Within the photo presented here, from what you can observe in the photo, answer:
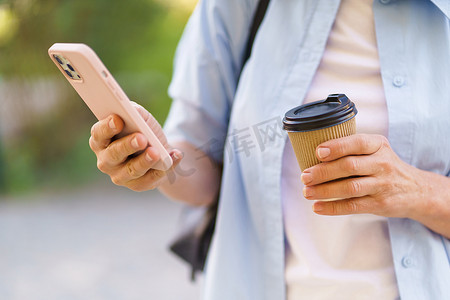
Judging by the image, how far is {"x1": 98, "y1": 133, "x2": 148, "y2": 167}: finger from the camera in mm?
868

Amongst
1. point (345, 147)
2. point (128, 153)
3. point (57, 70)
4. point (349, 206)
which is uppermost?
point (128, 153)

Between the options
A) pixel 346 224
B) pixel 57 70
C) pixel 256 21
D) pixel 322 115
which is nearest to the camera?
pixel 322 115

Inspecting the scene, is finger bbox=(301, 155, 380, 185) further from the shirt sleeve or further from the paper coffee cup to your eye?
the shirt sleeve

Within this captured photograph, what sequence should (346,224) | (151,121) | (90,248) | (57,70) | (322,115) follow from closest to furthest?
1. (322,115)
2. (151,121)
3. (346,224)
4. (90,248)
5. (57,70)

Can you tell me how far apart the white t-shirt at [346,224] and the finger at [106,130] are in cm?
40

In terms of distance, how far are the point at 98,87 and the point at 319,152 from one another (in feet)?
1.28

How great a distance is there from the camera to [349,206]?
0.89 meters

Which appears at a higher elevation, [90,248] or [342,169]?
[342,169]

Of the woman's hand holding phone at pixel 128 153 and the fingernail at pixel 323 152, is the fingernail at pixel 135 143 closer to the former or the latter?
the woman's hand holding phone at pixel 128 153

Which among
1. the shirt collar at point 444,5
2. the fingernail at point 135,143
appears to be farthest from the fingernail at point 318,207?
the shirt collar at point 444,5

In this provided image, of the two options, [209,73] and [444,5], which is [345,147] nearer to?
[444,5]

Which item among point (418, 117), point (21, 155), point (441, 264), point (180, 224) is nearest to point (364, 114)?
point (418, 117)

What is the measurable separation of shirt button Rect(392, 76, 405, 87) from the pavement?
2.71 m

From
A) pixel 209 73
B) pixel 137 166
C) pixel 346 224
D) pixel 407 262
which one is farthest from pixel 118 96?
pixel 407 262
